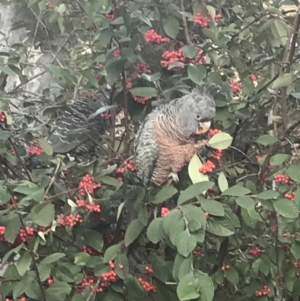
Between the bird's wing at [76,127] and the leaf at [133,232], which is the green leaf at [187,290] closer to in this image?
the leaf at [133,232]

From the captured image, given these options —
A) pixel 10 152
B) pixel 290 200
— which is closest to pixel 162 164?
pixel 290 200

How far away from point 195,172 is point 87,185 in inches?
7.4

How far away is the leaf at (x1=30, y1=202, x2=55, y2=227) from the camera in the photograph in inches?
26.8

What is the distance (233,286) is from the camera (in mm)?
823

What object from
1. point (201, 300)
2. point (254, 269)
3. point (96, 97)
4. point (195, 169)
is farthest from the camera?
point (96, 97)

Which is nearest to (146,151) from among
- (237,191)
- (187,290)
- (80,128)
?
(237,191)

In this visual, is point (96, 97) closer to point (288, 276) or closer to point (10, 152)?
point (10, 152)

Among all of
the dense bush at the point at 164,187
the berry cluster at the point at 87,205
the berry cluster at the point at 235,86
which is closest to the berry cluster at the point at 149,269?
the dense bush at the point at 164,187

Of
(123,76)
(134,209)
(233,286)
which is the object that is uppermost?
(123,76)

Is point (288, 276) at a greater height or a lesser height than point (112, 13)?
lesser

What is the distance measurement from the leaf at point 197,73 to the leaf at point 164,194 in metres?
0.16

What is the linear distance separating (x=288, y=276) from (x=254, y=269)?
6cm

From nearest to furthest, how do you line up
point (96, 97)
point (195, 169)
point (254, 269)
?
point (195, 169) < point (254, 269) < point (96, 97)

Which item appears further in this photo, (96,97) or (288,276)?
(96,97)
